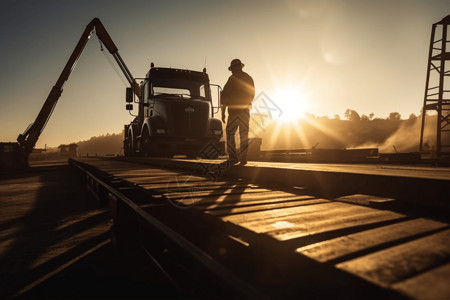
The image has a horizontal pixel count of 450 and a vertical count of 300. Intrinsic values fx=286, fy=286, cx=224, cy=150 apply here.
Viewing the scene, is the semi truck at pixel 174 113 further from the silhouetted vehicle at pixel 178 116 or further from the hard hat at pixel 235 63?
the hard hat at pixel 235 63

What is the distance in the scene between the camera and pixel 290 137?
101875 mm

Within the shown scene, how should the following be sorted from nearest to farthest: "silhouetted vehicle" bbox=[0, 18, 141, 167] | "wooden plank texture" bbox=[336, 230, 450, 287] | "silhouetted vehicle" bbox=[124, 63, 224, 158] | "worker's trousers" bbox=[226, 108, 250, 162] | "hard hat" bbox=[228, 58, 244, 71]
Result: "wooden plank texture" bbox=[336, 230, 450, 287] → "hard hat" bbox=[228, 58, 244, 71] → "worker's trousers" bbox=[226, 108, 250, 162] → "silhouetted vehicle" bbox=[124, 63, 224, 158] → "silhouetted vehicle" bbox=[0, 18, 141, 167]

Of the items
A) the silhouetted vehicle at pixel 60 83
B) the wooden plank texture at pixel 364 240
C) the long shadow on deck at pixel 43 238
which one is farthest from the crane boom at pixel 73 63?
the wooden plank texture at pixel 364 240

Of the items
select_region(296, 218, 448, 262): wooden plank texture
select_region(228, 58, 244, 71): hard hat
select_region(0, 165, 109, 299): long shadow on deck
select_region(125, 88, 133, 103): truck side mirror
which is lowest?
select_region(0, 165, 109, 299): long shadow on deck

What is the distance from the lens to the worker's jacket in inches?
202

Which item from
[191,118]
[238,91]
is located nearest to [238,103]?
[238,91]

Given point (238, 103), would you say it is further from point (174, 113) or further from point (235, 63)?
point (174, 113)

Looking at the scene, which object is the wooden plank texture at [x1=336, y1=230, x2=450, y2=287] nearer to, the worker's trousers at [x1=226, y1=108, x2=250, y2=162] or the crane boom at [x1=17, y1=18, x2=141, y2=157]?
the worker's trousers at [x1=226, y1=108, x2=250, y2=162]

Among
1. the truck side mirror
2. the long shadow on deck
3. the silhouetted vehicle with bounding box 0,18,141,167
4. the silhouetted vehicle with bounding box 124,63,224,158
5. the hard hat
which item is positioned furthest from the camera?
the silhouetted vehicle with bounding box 0,18,141,167

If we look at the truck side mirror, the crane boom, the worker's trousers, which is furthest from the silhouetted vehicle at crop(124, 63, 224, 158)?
the crane boom

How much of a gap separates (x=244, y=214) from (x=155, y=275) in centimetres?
102

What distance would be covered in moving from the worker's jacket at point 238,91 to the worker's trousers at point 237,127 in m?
0.16

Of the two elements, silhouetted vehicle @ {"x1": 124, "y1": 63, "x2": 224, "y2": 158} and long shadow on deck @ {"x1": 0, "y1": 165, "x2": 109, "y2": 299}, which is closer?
long shadow on deck @ {"x1": 0, "y1": 165, "x2": 109, "y2": 299}

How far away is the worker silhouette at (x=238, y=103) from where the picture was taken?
5.14 m
